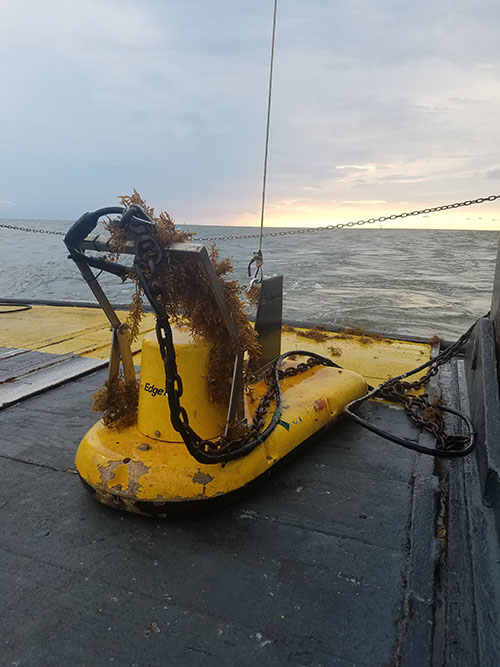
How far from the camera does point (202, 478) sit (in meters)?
2.16

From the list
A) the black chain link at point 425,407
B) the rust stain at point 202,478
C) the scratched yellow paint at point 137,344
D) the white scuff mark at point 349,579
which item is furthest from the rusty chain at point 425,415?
the rust stain at point 202,478

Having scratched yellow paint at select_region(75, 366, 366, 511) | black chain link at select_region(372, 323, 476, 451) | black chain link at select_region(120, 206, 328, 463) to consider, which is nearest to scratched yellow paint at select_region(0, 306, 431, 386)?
black chain link at select_region(372, 323, 476, 451)

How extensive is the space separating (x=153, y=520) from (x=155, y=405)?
56cm

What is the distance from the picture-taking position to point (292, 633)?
1614mm

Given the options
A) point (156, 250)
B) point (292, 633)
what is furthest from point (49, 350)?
point (292, 633)

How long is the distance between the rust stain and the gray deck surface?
201 mm

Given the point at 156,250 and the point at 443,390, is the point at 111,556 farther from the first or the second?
the point at 443,390

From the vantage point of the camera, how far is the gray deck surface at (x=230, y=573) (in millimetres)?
Answer: 1562

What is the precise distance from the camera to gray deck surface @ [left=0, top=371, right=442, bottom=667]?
5.13 ft

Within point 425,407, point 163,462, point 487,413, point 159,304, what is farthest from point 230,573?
point 425,407

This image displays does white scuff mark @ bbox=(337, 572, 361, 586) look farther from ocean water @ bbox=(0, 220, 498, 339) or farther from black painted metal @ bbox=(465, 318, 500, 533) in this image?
ocean water @ bbox=(0, 220, 498, 339)

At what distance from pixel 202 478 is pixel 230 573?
0.44 meters

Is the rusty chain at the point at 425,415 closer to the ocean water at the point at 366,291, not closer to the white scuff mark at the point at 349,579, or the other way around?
the white scuff mark at the point at 349,579

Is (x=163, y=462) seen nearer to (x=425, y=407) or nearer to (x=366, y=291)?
(x=425, y=407)
